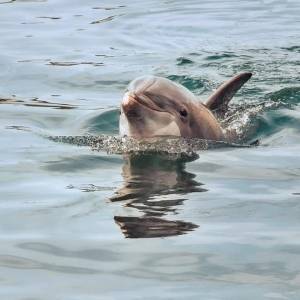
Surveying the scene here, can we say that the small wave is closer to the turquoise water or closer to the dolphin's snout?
the turquoise water

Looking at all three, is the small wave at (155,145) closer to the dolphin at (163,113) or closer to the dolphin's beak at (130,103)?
the dolphin at (163,113)

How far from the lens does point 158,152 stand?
27.7 feet

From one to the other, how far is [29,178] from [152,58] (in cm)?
706

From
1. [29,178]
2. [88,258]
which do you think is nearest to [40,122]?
[29,178]

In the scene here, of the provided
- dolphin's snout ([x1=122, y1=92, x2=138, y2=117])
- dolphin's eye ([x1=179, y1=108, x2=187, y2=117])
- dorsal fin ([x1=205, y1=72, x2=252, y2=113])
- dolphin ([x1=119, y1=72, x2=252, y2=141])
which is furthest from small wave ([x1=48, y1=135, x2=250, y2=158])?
dorsal fin ([x1=205, y1=72, x2=252, y2=113])

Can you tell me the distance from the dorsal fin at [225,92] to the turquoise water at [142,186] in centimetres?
25

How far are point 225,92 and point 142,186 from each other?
9.49 feet

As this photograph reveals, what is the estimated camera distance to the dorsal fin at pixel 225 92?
9.89 m

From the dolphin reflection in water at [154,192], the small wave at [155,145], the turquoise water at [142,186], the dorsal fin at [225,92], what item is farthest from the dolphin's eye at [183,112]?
the dorsal fin at [225,92]

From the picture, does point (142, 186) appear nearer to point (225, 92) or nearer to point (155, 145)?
point (155, 145)

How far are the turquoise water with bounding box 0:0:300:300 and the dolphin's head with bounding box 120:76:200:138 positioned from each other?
0.30m

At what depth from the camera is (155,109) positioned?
8.48m

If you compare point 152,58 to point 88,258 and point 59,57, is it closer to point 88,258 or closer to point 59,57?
point 59,57

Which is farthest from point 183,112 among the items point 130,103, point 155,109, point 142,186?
point 142,186
